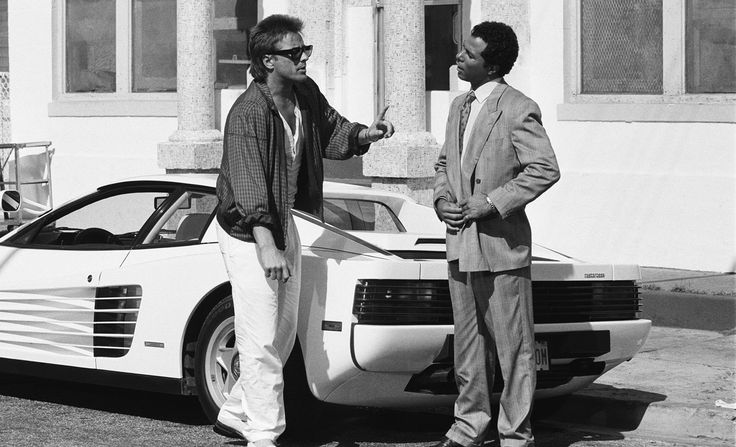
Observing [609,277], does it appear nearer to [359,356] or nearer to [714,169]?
[359,356]

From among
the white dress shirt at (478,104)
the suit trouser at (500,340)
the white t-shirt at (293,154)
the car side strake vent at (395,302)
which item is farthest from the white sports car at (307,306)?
the white dress shirt at (478,104)

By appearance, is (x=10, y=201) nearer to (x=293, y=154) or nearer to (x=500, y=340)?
(x=293, y=154)

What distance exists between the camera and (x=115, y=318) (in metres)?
7.12

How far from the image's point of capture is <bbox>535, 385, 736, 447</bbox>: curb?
6.89 m

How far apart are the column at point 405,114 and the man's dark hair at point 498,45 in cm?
650

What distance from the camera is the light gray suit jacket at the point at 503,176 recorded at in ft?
19.7

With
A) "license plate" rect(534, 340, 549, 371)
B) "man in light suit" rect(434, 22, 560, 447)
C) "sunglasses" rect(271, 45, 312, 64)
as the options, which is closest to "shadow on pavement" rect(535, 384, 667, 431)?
"license plate" rect(534, 340, 549, 371)

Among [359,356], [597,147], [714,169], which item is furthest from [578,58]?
[359,356]

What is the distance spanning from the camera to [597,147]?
12578 mm

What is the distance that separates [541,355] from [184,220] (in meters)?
2.05

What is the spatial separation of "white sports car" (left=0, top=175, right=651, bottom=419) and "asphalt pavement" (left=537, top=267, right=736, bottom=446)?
0.36m

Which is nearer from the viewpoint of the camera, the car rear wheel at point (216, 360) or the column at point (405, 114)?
the car rear wheel at point (216, 360)

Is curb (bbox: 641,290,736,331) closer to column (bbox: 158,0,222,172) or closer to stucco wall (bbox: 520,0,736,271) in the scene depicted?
stucco wall (bbox: 520,0,736,271)

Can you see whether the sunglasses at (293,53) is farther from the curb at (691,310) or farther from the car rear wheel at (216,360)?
the curb at (691,310)
